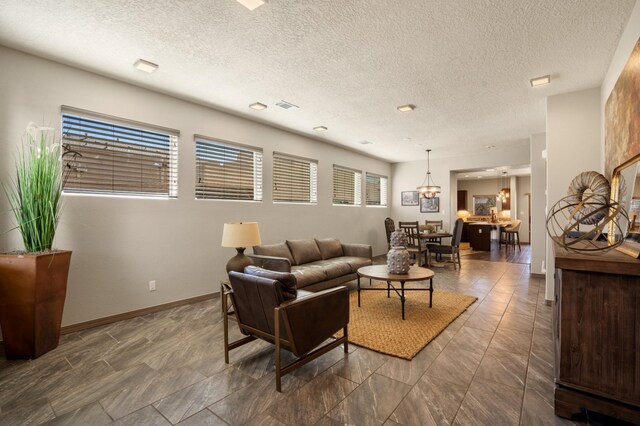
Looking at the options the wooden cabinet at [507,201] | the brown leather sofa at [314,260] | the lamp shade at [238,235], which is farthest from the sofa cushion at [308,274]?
the wooden cabinet at [507,201]

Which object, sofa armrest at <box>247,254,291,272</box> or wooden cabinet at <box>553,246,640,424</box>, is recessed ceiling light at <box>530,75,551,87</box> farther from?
sofa armrest at <box>247,254,291,272</box>

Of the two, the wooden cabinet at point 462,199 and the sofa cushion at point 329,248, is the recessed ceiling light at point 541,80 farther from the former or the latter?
the wooden cabinet at point 462,199

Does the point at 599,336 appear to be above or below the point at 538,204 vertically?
below

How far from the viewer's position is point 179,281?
13.2 ft

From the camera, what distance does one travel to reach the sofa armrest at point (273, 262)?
382 centimetres

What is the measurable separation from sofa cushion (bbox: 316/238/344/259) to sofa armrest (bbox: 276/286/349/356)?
8.69 ft

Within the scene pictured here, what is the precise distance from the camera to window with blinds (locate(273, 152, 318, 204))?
17.9 ft

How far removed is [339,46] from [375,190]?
5.89 meters

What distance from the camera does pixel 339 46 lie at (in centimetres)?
282

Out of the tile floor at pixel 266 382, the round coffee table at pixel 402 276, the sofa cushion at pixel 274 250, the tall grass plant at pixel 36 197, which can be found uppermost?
the tall grass plant at pixel 36 197

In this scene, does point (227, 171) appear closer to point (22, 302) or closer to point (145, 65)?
point (145, 65)

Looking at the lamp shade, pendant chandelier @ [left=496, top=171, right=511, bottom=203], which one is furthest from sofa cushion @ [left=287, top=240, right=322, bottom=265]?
pendant chandelier @ [left=496, top=171, right=511, bottom=203]

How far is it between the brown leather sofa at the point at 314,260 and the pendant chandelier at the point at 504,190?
28.4 ft

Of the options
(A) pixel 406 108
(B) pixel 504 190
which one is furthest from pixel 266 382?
(B) pixel 504 190
